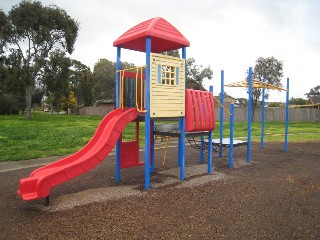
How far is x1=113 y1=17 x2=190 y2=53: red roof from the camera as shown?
21.2 ft

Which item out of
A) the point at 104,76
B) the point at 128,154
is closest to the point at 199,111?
the point at 128,154

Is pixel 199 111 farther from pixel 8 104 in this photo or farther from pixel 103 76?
pixel 103 76

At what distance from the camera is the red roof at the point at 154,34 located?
254 inches

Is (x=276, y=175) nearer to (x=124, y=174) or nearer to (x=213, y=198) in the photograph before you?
(x=213, y=198)

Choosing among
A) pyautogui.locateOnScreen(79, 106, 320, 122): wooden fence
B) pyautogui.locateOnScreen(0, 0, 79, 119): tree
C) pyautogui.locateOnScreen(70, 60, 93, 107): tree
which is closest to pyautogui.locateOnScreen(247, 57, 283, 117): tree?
pyautogui.locateOnScreen(79, 106, 320, 122): wooden fence

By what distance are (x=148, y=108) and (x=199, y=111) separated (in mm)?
1707

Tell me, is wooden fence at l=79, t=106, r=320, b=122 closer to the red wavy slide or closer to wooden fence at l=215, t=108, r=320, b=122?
wooden fence at l=215, t=108, r=320, b=122

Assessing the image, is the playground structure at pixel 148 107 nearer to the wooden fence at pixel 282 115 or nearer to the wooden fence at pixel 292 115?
the wooden fence at pixel 282 115

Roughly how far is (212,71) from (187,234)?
5241 centimetres

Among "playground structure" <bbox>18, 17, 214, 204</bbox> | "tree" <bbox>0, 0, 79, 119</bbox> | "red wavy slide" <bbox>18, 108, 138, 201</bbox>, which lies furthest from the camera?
"tree" <bbox>0, 0, 79, 119</bbox>

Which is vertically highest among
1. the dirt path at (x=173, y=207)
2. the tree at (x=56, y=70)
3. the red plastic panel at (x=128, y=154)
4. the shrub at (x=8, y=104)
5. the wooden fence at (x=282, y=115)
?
the tree at (x=56, y=70)

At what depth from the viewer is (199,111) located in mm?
7496

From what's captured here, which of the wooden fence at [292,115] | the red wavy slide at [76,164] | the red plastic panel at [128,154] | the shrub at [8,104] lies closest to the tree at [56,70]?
the shrub at [8,104]

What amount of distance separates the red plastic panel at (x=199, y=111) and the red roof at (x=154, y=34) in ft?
4.49
